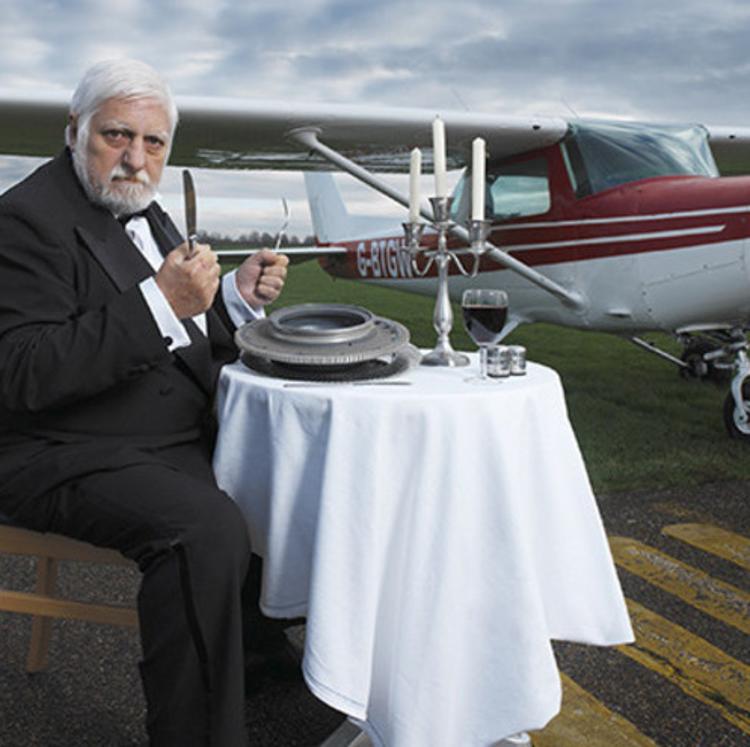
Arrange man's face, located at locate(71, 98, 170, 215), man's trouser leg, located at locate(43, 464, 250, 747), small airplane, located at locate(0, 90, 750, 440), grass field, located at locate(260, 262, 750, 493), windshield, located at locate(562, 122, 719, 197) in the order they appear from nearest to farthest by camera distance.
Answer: man's trouser leg, located at locate(43, 464, 250, 747) < man's face, located at locate(71, 98, 170, 215) < grass field, located at locate(260, 262, 750, 493) < small airplane, located at locate(0, 90, 750, 440) < windshield, located at locate(562, 122, 719, 197)

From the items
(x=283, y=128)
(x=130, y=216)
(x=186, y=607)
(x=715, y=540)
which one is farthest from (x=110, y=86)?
(x=283, y=128)

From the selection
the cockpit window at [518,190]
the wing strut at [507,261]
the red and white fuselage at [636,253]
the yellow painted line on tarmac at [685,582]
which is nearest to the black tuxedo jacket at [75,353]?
the yellow painted line on tarmac at [685,582]

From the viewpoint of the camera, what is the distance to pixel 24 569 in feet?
10.5

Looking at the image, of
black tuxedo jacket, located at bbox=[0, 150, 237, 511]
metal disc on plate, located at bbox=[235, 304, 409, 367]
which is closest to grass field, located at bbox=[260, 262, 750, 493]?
metal disc on plate, located at bbox=[235, 304, 409, 367]

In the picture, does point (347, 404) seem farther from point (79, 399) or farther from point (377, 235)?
point (377, 235)

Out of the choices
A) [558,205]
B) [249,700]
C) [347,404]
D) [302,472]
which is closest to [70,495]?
[302,472]

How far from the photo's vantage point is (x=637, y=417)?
5953mm

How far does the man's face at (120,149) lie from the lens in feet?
6.22

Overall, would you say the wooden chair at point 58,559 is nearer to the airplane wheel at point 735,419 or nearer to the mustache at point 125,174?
the mustache at point 125,174

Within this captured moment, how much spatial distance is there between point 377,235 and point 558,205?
376cm

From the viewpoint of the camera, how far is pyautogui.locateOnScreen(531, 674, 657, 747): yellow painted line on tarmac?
202 centimetres

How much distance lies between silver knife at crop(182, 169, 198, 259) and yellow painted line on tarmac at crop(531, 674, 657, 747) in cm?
144

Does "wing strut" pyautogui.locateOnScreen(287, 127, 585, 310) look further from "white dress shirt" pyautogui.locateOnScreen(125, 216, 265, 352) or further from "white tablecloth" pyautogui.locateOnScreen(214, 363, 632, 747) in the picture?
"white tablecloth" pyautogui.locateOnScreen(214, 363, 632, 747)

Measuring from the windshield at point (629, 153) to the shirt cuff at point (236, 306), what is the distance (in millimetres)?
4375
